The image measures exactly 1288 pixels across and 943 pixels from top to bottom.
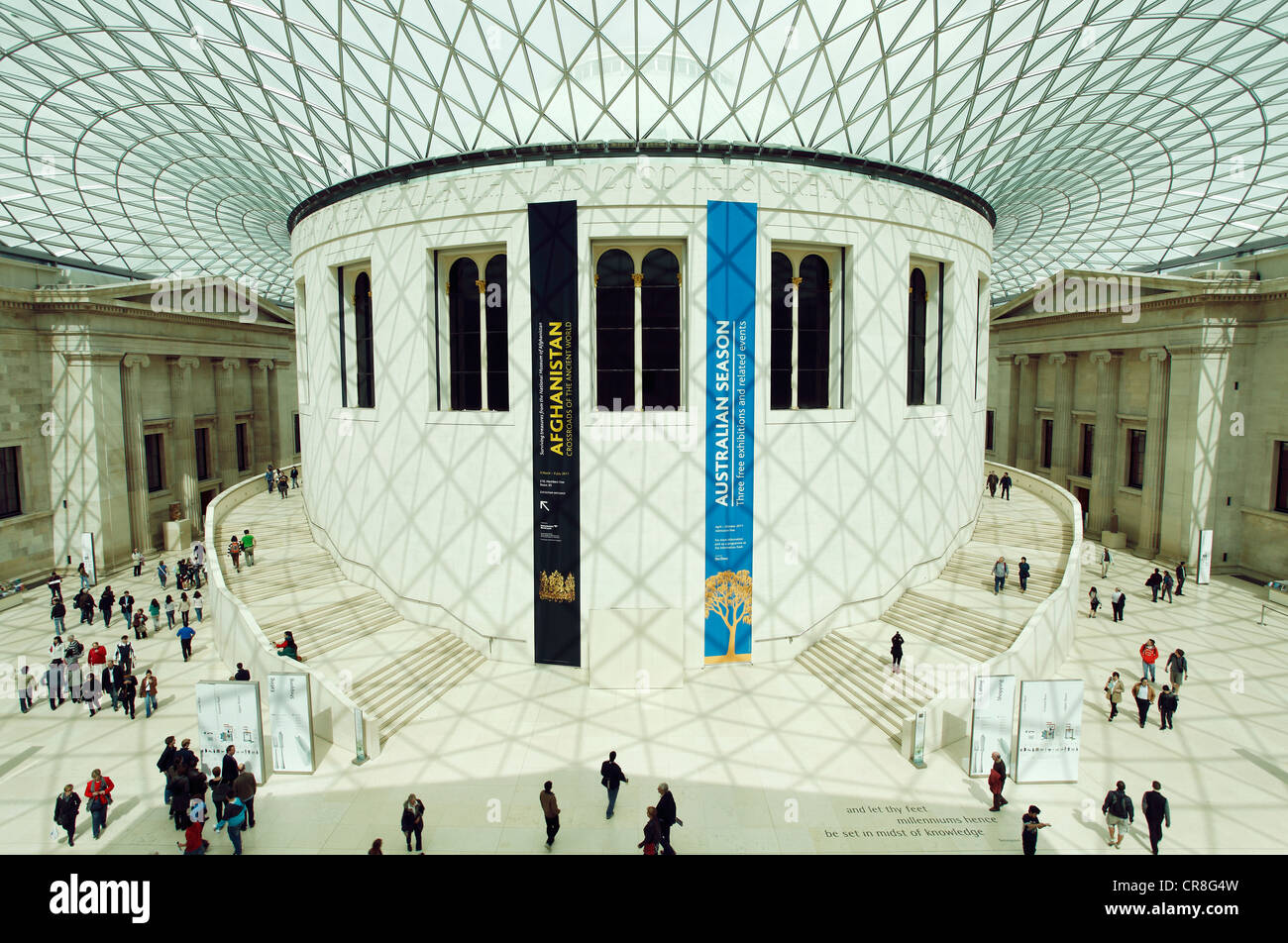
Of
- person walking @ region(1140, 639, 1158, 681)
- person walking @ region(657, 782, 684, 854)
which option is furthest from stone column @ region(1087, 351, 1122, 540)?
person walking @ region(657, 782, 684, 854)

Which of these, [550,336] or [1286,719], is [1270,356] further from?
[550,336]

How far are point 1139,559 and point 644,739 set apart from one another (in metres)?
29.9

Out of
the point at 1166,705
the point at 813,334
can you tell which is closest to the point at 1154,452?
the point at 1166,705

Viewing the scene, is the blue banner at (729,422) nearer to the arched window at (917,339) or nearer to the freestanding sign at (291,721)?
the arched window at (917,339)

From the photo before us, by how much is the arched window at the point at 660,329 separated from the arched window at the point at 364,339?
10.4m

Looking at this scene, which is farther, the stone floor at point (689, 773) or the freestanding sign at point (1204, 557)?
the freestanding sign at point (1204, 557)

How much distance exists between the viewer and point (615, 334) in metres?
20.4

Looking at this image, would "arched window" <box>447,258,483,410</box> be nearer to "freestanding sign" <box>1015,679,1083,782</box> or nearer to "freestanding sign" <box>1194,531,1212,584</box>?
"freestanding sign" <box>1015,679,1083,782</box>

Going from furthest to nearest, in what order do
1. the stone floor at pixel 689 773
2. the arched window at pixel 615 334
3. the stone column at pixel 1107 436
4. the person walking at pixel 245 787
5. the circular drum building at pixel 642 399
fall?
the stone column at pixel 1107 436, the arched window at pixel 615 334, the circular drum building at pixel 642 399, the stone floor at pixel 689 773, the person walking at pixel 245 787

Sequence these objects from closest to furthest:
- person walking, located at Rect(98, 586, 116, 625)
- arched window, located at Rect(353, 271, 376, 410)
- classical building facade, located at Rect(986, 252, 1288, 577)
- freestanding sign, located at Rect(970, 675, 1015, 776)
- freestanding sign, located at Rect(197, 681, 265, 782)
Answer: freestanding sign, located at Rect(197, 681, 265, 782) → freestanding sign, located at Rect(970, 675, 1015, 776) → person walking, located at Rect(98, 586, 116, 625) → arched window, located at Rect(353, 271, 376, 410) → classical building facade, located at Rect(986, 252, 1288, 577)

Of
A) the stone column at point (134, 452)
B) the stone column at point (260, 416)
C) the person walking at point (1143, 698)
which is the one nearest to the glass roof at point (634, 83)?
the stone column at point (134, 452)

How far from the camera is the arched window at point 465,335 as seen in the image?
2155 centimetres

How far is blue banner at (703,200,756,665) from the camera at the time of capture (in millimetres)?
19406

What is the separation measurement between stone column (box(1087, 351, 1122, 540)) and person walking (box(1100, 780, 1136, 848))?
2940 cm
